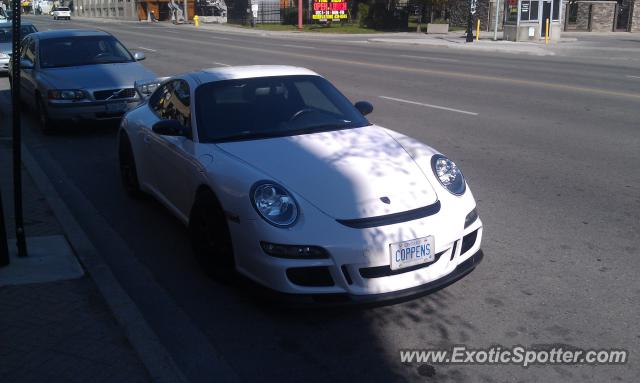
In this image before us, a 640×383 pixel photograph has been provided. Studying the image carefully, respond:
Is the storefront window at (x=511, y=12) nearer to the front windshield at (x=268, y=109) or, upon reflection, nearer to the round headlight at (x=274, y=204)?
the front windshield at (x=268, y=109)

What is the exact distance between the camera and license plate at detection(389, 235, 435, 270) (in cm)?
428

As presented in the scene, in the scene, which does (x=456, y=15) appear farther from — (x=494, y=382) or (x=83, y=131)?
(x=494, y=382)

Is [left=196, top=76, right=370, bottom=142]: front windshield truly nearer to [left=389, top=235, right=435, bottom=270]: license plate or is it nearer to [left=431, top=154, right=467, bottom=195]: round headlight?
[left=431, top=154, right=467, bottom=195]: round headlight

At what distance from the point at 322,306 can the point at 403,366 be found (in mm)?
612

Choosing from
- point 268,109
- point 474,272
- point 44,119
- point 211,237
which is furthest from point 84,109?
point 474,272

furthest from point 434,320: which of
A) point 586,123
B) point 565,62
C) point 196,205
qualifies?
point 565,62

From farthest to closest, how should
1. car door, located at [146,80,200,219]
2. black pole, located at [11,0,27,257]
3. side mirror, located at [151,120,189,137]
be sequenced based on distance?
side mirror, located at [151,120,189,137] < car door, located at [146,80,200,219] < black pole, located at [11,0,27,257]

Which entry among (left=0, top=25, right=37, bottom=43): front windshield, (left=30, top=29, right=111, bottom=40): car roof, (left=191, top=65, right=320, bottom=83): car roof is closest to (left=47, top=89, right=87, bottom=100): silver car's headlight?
(left=30, top=29, right=111, bottom=40): car roof

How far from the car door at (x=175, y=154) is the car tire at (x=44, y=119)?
497cm

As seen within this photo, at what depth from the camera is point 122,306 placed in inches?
187

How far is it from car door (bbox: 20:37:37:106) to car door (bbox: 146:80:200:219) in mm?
5934

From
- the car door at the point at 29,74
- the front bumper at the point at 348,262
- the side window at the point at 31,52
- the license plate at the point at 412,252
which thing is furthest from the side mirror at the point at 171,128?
the side window at the point at 31,52

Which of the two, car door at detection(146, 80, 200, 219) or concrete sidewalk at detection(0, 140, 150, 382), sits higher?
car door at detection(146, 80, 200, 219)

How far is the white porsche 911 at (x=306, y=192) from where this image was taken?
427cm
